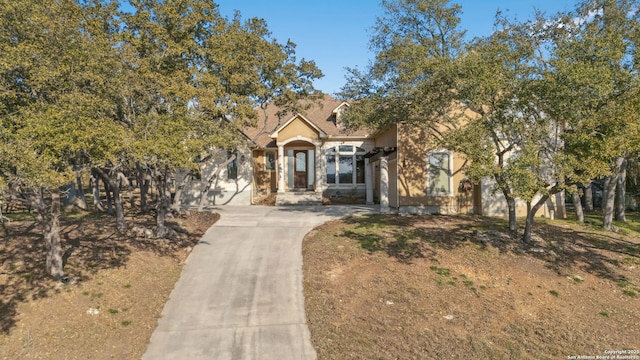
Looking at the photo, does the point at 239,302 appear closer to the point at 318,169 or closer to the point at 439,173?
the point at 439,173

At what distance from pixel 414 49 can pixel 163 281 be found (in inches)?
351

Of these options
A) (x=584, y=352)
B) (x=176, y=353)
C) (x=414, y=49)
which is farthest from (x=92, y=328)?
(x=414, y=49)

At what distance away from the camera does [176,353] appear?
6539 mm

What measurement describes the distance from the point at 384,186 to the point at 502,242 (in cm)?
684

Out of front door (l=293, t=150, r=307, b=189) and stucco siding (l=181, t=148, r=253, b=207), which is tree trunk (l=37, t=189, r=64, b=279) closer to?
stucco siding (l=181, t=148, r=253, b=207)

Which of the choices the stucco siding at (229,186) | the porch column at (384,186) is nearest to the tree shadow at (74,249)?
the stucco siding at (229,186)

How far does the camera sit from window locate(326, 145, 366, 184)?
2180 cm

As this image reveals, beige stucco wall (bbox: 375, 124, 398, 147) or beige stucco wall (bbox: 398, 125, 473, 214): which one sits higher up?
beige stucco wall (bbox: 375, 124, 398, 147)

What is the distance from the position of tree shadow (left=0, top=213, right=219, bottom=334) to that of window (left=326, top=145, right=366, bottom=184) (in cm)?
871

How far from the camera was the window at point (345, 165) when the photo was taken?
21797mm

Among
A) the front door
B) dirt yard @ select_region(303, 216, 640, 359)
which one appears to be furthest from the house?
dirt yard @ select_region(303, 216, 640, 359)

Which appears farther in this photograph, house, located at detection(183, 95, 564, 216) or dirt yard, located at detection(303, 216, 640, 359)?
house, located at detection(183, 95, 564, 216)

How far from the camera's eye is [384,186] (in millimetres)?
17328

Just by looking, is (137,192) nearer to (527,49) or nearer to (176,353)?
(176,353)
